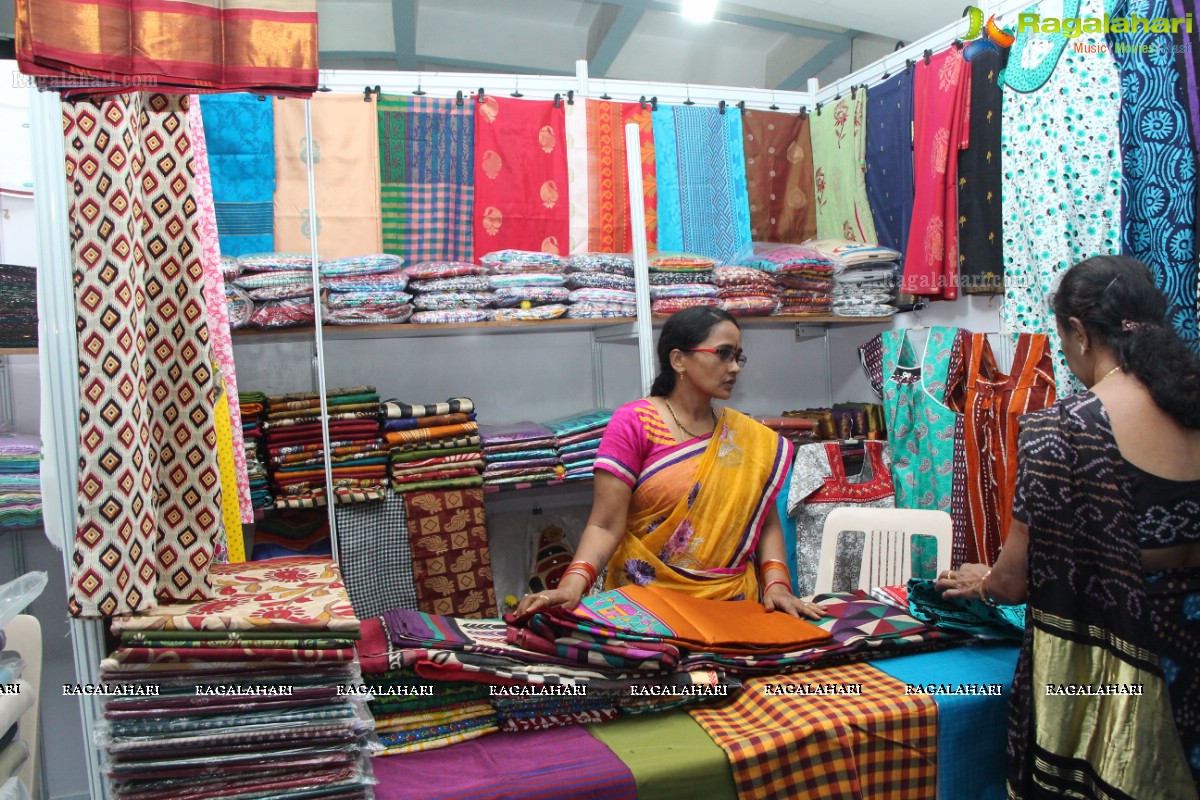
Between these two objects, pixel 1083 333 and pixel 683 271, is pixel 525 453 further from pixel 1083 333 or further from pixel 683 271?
pixel 1083 333

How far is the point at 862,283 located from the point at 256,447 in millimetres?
2515

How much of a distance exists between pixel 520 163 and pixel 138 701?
8.78ft

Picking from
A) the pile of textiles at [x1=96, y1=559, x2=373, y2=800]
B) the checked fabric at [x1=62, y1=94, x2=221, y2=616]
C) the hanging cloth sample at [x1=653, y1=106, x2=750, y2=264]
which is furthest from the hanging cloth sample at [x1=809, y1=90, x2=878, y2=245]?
the pile of textiles at [x1=96, y1=559, x2=373, y2=800]

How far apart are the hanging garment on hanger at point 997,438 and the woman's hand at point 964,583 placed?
137 centimetres

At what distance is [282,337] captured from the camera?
323 centimetres

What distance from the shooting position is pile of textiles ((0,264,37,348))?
2.61 meters

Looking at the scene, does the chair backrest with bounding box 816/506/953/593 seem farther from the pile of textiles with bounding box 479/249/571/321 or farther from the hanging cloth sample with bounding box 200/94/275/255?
the hanging cloth sample with bounding box 200/94/275/255

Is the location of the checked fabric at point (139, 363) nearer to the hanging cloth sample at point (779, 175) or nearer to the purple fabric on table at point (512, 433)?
the purple fabric on table at point (512, 433)

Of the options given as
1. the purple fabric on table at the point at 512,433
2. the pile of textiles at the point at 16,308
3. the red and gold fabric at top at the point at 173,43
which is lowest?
the purple fabric on table at the point at 512,433

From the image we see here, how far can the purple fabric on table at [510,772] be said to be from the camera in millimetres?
1116

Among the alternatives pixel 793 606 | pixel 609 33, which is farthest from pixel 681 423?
pixel 609 33

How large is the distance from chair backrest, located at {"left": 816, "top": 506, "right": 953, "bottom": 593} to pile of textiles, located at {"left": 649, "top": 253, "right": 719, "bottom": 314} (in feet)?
3.67

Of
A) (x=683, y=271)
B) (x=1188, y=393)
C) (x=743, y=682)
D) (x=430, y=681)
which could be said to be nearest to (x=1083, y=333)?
(x=1188, y=393)

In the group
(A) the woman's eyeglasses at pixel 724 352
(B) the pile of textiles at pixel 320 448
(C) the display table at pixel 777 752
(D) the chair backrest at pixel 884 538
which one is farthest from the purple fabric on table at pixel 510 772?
(B) the pile of textiles at pixel 320 448
